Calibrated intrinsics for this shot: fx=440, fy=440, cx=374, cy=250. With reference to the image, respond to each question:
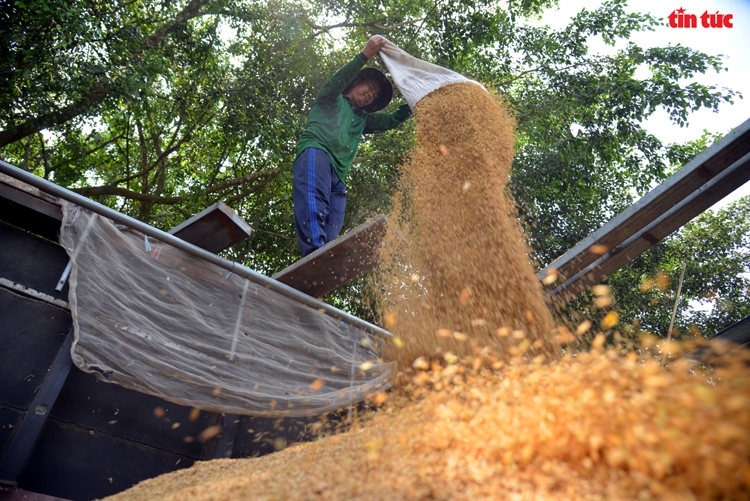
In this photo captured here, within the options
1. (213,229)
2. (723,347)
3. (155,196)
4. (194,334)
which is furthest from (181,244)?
(155,196)

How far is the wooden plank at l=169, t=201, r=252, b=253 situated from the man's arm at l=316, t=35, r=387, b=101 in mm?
1625

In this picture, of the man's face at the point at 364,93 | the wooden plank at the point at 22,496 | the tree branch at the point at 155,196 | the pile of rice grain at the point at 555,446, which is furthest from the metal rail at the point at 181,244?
the tree branch at the point at 155,196

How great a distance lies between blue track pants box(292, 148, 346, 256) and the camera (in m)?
3.12

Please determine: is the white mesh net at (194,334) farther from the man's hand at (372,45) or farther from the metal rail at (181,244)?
the man's hand at (372,45)

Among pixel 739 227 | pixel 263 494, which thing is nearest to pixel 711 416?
pixel 263 494

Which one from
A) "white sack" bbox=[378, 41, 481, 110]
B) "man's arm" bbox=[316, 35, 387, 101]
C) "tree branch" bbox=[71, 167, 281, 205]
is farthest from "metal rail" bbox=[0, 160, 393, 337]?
"tree branch" bbox=[71, 167, 281, 205]

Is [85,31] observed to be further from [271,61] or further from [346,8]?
[346,8]

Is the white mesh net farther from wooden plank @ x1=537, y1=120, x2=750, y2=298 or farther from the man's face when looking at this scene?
the man's face

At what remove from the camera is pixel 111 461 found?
257 centimetres

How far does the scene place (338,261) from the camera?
287cm

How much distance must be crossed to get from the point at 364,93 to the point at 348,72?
0.30m

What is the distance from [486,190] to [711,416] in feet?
6.02

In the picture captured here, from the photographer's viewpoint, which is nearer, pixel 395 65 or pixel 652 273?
pixel 395 65

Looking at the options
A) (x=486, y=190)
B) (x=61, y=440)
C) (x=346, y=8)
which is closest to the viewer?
(x=61, y=440)
